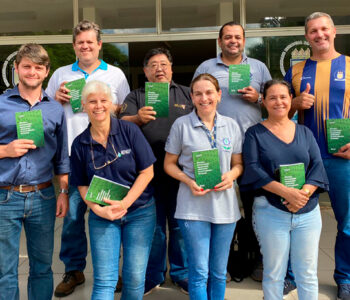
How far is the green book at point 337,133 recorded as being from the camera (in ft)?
8.95

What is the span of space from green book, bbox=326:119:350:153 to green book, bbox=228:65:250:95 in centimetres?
69

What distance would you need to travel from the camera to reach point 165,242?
321cm

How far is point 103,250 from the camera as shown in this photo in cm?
226

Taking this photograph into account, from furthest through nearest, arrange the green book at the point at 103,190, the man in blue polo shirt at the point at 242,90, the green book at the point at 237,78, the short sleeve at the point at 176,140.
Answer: the man in blue polo shirt at the point at 242,90 → the green book at the point at 237,78 → the short sleeve at the point at 176,140 → the green book at the point at 103,190

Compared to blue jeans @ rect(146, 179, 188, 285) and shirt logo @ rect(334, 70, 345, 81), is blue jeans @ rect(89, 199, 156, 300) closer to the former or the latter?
blue jeans @ rect(146, 179, 188, 285)

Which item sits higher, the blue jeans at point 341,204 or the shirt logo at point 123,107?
the shirt logo at point 123,107

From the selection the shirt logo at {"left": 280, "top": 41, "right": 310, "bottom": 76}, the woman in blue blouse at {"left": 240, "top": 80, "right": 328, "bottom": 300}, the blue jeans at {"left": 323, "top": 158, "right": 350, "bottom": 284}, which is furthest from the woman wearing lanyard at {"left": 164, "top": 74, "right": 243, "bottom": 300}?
the shirt logo at {"left": 280, "top": 41, "right": 310, "bottom": 76}

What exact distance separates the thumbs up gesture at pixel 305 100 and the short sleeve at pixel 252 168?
1.91ft

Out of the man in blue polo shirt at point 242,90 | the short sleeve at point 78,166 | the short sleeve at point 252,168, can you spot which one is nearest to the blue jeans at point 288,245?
the short sleeve at point 252,168

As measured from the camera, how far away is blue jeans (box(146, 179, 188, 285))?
9.97 ft

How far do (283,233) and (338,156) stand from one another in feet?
2.90

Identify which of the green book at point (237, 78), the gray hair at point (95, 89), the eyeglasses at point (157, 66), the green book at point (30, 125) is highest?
the eyeglasses at point (157, 66)

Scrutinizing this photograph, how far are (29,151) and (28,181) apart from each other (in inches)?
7.6

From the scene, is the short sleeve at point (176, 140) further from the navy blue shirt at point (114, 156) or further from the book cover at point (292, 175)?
the book cover at point (292, 175)
